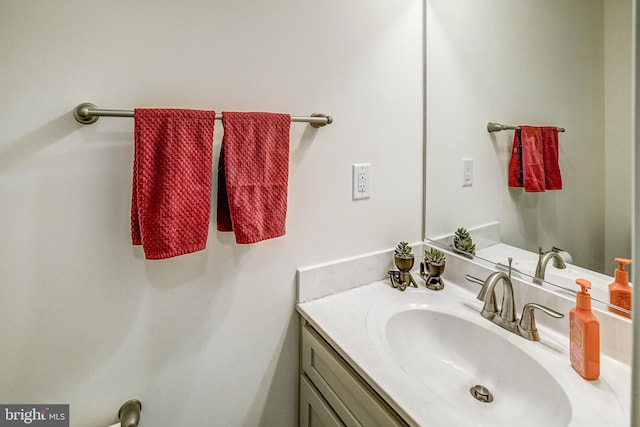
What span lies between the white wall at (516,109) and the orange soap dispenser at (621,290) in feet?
0.15

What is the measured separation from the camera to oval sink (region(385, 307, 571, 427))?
66cm

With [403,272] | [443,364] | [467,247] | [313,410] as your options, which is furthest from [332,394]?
[467,247]

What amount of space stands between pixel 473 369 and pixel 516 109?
0.84 m

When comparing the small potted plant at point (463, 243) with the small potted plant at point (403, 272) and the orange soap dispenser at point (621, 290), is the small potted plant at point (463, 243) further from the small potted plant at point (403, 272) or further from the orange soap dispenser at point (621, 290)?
the orange soap dispenser at point (621, 290)

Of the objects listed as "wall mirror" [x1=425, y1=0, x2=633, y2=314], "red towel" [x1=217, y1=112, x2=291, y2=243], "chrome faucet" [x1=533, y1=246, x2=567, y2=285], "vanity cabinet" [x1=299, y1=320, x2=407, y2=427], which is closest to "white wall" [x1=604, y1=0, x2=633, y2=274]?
"wall mirror" [x1=425, y1=0, x2=633, y2=314]

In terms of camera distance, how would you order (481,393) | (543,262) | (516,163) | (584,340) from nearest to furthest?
(584,340) → (481,393) → (543,262) → (516,163)

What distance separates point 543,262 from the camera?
0.90m

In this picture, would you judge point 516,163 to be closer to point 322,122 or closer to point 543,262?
point 543,262

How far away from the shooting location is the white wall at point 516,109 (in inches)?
31.4

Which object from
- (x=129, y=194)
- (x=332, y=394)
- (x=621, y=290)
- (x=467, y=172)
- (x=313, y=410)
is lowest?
(x=313, y=410)

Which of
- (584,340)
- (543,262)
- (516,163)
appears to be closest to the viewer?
(584,340)

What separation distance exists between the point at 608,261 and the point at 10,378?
1450 mm

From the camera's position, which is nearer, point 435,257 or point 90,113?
point 90,113

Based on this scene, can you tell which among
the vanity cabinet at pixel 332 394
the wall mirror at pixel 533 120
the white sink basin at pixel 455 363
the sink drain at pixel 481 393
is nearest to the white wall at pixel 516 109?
the wall mirror at pixel 533 120
